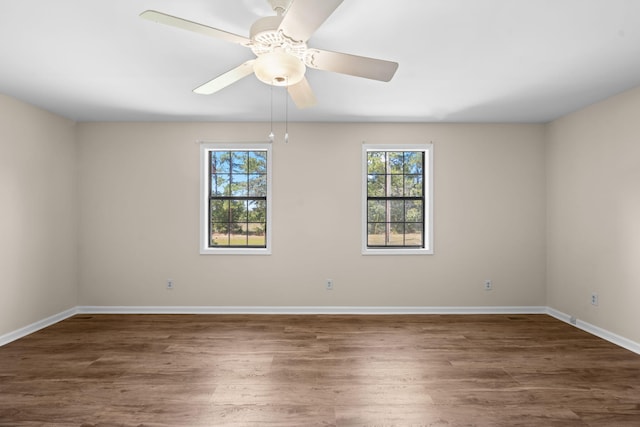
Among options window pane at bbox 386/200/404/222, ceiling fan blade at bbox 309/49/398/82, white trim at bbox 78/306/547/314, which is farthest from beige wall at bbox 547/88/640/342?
ceiling fan blade at bbox 309/49/398/82

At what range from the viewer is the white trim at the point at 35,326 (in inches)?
143

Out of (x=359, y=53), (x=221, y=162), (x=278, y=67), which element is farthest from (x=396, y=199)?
(x=278, y=67)

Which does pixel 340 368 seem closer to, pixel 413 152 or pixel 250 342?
pixel 250 342

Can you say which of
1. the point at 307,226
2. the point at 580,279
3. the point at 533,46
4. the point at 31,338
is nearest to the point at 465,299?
the point at 580,279

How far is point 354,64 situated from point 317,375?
2210 mm

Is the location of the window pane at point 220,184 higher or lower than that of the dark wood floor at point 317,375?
higher

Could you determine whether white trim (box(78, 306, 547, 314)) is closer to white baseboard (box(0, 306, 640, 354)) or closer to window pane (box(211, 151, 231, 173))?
white baseboard (box(0, 306, 640, 354))

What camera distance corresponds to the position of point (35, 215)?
158 inches

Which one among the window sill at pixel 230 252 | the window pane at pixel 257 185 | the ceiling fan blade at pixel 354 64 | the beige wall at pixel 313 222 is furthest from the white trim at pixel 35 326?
the ceiling fan blade at pixel 354 64

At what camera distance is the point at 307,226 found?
4727 mm

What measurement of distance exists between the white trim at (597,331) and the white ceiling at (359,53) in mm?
2325

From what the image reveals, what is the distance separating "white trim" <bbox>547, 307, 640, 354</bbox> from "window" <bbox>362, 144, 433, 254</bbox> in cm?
174

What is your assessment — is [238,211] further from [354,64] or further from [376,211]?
[354,64]

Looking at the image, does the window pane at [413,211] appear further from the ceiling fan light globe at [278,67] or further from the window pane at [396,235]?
the ceiling fan light globe at [278,67]
